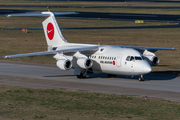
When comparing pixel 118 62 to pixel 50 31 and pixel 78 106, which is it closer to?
pixel 50 31

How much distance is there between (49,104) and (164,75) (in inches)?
696

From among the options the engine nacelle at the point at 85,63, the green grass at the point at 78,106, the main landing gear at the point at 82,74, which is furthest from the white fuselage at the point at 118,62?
the green grass at the point at 78,106

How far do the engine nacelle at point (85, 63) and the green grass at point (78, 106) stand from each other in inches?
246

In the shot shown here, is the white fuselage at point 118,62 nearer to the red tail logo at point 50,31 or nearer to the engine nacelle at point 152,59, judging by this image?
the engine nacelle at point 152,59

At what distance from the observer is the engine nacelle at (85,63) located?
33.4 metres

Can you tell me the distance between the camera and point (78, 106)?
73.6ft

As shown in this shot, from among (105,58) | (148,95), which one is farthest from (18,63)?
(148,95)

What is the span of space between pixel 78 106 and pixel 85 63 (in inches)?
442

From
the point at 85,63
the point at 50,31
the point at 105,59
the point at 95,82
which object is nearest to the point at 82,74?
the point at 85,63

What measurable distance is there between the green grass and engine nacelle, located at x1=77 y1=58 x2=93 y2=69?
6.25 metres

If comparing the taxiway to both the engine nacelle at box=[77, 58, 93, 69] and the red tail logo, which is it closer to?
the engine nacelle at box=[77, 58, 93, 69]

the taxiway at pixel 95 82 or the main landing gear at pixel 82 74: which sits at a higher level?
the main landing gear at pixel 82 74

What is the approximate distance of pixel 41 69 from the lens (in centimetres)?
4091

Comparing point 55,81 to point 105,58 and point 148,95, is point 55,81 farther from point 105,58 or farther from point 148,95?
point 148,95
